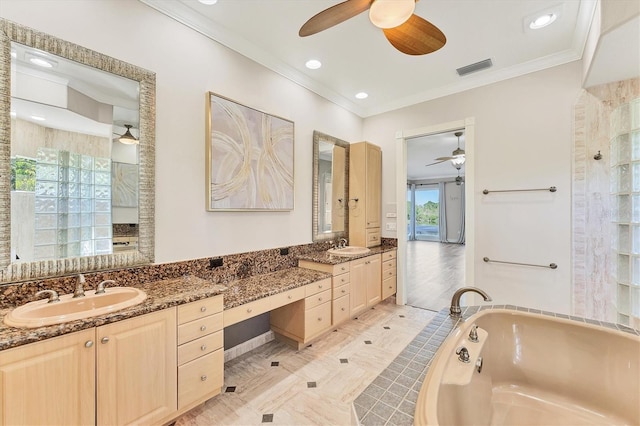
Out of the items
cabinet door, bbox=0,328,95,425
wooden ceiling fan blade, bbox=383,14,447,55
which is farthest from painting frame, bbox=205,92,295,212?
wooden ceiling fan blade, bbox=383,14,447,55

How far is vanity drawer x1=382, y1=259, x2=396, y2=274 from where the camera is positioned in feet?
11.9

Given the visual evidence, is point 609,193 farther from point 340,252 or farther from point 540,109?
point 340,252

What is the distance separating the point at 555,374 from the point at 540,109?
8.20 ft

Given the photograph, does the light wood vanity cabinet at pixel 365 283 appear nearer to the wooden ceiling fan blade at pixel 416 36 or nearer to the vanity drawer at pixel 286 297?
the vanity drawer at pixel 286 297

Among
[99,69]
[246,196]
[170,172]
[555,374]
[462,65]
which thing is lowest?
[555,374]

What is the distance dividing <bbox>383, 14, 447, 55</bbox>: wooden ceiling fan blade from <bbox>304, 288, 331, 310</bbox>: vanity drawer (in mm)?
2200

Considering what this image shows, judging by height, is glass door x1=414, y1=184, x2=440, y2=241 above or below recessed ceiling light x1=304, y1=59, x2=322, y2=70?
below

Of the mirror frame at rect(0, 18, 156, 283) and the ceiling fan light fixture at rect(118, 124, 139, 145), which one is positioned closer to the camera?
the mirror frame at rect(0, 18, 156, 283)

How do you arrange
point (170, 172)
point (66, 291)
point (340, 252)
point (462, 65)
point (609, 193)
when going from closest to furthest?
1. point (66, 291)
2. point (170, 172)
3. point (609, 193)
4. point (462, 65)
5. point (340, 252)

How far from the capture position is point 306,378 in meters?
2.15

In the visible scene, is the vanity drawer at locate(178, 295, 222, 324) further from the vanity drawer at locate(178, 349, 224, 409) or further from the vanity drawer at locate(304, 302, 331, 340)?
the vanity drawer at locate(304, 302, 331, 340)

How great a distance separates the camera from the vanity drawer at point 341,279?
2.82m

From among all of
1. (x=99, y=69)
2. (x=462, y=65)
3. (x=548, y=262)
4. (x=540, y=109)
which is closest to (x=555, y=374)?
(x=548, y=262)

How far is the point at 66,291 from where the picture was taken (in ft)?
5.13
